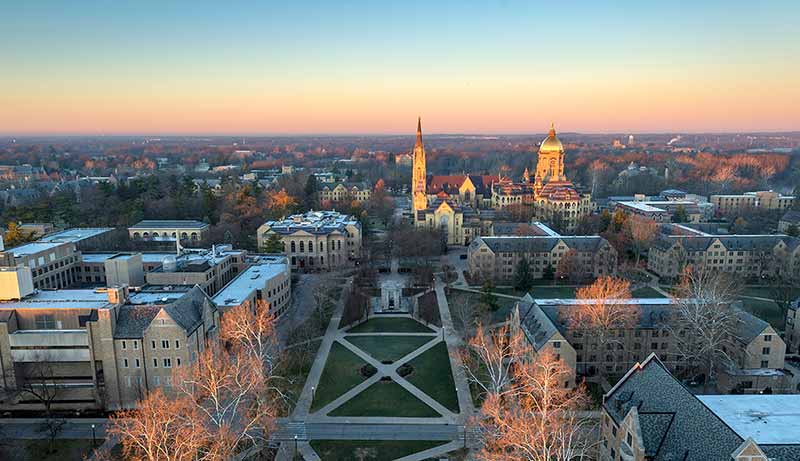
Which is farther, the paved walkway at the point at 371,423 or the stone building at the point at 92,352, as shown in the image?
the stone building at the point at 92,352

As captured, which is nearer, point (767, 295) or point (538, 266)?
point (767, 295)

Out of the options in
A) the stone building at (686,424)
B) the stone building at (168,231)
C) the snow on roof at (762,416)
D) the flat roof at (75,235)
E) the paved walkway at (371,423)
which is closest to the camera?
the stone building at (686,424)

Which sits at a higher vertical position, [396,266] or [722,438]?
[722,438]

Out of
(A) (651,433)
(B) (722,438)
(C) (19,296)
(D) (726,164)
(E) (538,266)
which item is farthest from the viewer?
(D) (726,164)

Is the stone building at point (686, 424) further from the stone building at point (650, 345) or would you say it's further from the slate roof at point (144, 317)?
the slate roof at point (144, 317)

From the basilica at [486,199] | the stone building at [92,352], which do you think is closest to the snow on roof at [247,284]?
the stone building at [92,352]

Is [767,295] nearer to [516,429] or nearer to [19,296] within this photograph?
[516,429]

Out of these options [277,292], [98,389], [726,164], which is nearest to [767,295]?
[277,292]
